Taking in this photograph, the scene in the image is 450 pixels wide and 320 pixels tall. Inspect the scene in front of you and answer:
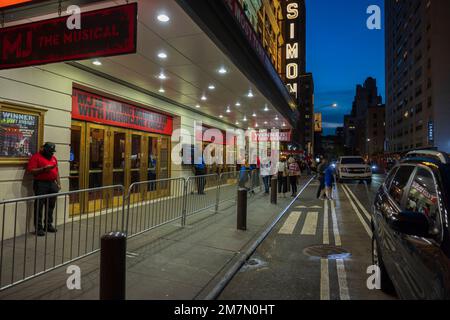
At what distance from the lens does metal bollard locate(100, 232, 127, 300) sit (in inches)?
135

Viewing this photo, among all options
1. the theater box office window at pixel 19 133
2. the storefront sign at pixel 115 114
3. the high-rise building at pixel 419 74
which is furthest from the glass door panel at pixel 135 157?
the high-rise building at pixel 419 74

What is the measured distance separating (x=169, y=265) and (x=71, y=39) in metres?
3.80

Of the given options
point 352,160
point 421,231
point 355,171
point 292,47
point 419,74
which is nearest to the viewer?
point 421,231

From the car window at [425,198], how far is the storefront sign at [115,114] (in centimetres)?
834

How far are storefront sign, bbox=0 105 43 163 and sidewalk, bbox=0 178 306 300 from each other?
3.00 m

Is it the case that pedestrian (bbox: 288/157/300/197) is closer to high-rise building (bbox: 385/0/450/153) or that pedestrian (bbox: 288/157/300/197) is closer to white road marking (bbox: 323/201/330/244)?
white road marking (bbox: 323/201/330/244)

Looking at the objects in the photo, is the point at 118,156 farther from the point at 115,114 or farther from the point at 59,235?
the point at 59,235

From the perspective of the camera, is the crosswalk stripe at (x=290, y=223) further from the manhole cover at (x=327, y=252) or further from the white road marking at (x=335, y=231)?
the manhole cover at (x=327, y=252)

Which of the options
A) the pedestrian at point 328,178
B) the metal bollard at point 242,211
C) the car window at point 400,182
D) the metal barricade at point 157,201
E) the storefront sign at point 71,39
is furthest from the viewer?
the pedestrian at point 328,178

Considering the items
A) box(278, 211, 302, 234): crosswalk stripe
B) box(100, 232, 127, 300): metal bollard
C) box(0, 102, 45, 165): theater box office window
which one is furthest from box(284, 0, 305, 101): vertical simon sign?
box(100, 232, 127, 300): metal bollard

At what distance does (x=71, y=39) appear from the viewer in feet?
16.4

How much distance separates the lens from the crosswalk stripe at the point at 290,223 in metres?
8.23

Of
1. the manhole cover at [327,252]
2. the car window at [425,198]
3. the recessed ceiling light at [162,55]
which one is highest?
the recessed ceiling light at [162,55]

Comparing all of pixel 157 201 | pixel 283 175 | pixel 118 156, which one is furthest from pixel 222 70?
pixel 283 175
